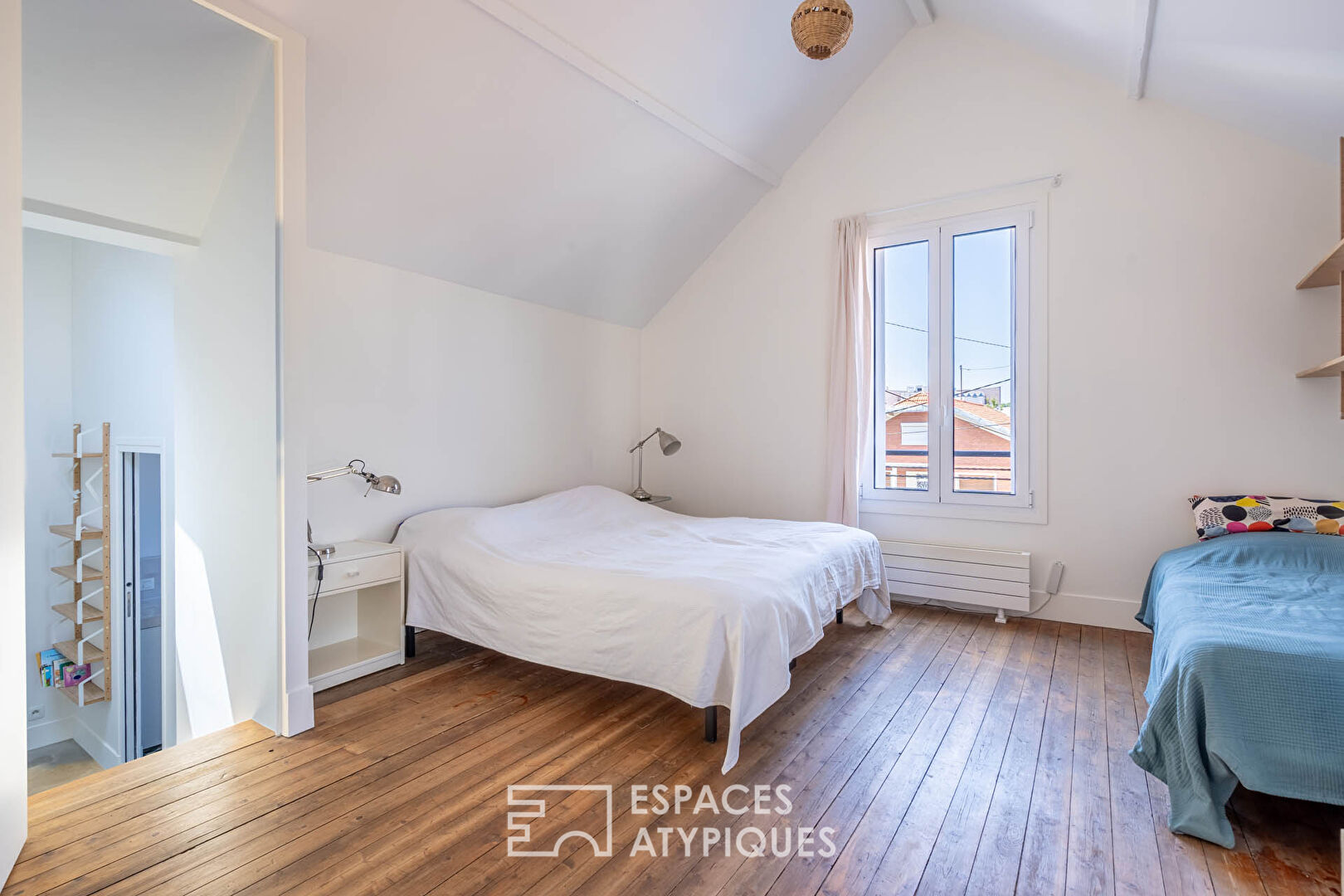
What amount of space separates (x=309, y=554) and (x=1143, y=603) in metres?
3.98

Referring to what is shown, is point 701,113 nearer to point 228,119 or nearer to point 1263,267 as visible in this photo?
point 228,119

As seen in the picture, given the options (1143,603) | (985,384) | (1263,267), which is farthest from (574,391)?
(1263,267)

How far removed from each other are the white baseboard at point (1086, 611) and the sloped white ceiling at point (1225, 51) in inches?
92.3

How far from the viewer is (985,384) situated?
12.8 feet

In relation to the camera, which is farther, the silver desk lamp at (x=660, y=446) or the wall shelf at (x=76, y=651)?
the silver desk lamp at (x=660, y=446)

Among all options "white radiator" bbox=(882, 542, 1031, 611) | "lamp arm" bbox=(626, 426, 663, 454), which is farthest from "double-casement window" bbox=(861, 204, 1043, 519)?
"lamp arm" bbox=(626, 426, 663, 454)

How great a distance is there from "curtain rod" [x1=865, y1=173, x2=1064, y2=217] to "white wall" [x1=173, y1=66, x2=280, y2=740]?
11.2 ft

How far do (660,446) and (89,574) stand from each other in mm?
3710

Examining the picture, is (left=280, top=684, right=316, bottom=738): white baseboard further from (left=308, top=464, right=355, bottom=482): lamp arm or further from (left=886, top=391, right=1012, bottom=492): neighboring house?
(left=886, top=391, right=1012, bottom=492): neighboring house

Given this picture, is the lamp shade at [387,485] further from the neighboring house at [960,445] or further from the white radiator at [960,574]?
the neighboring house at [960,445]

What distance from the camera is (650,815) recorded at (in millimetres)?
1812

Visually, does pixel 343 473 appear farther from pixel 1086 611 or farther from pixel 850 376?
pixel 1086 611

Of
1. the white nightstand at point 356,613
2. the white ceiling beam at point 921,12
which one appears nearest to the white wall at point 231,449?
the white nightstand at point 356,613

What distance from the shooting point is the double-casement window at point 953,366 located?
3799mm
